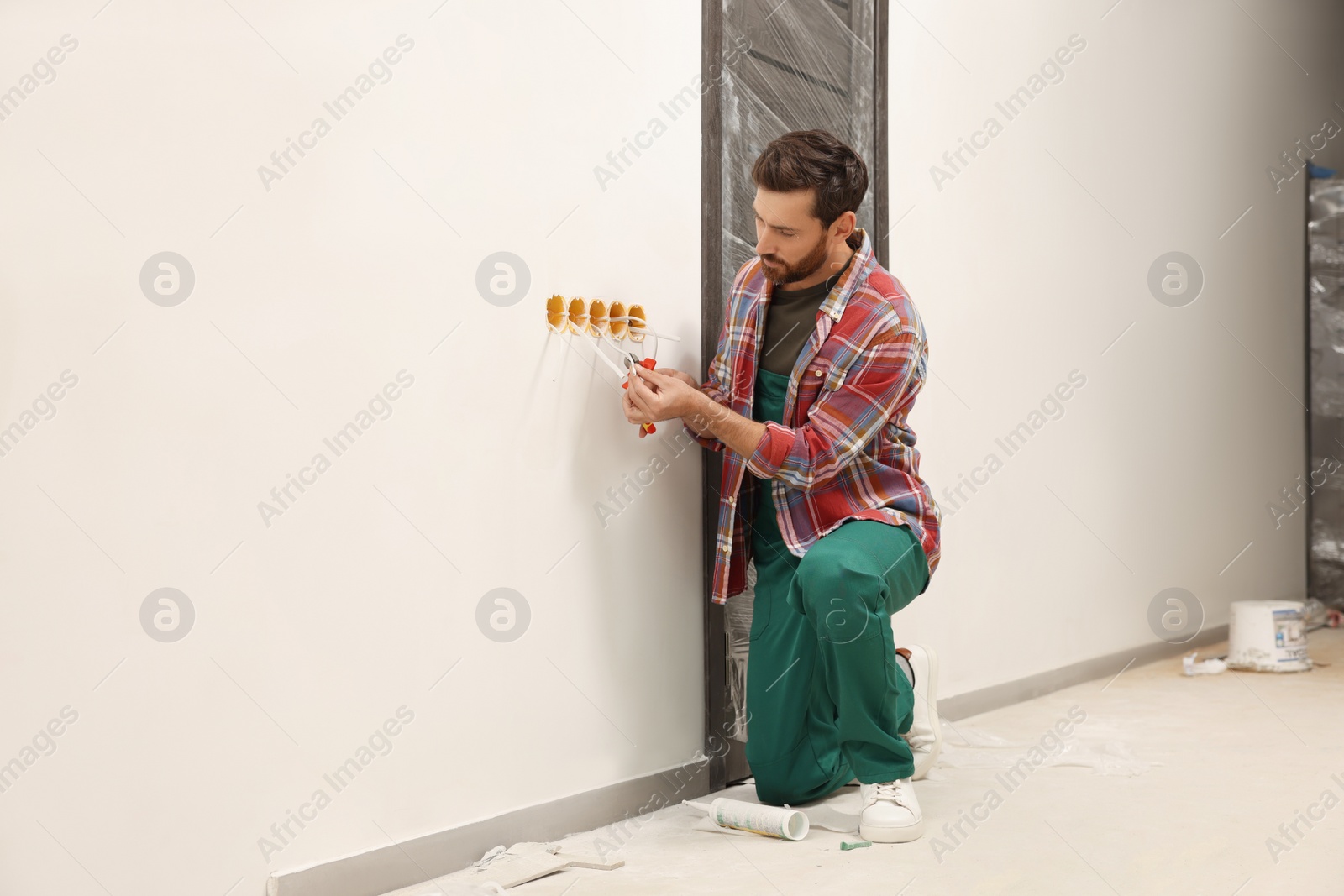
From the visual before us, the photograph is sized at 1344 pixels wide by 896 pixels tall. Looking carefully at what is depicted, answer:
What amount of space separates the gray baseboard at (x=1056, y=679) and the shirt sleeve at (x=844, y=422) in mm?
1046

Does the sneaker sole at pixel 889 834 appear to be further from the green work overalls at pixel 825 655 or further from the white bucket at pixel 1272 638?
the white bucket at pixel 1272 638

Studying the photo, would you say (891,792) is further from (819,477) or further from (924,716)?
(819,477)

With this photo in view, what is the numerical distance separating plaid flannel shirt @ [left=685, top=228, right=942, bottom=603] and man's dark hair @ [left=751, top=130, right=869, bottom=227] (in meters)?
0.12

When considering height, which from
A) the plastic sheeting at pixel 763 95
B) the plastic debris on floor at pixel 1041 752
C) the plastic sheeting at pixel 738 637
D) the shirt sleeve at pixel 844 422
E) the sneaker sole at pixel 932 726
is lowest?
the plastic debris on floor at pixel 1041 752

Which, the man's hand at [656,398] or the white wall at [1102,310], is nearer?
the man's hand at [656,398]

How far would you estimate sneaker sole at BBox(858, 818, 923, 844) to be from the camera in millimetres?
1850

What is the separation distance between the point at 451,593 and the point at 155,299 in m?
0.59

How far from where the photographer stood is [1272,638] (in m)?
3.35

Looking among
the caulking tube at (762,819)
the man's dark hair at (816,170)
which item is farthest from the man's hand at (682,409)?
the caulking tube at (762,819)

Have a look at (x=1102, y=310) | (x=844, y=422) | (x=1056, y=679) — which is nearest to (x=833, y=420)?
(x=844, y=422)

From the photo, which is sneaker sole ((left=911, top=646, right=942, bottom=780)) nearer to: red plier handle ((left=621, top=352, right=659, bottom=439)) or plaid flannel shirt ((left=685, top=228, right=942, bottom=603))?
plaid flannel shirt ((left=685, top=228, right=942, bottom=603))

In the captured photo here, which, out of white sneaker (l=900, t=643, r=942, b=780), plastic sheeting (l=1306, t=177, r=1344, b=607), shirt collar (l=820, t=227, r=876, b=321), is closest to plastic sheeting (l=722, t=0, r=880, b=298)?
shirt collar (l=820, t=227, r=876, b=321)

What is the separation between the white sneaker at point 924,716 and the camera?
7.15 feet

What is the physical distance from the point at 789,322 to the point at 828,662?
593 millimetres
